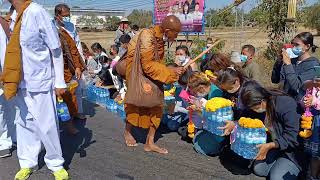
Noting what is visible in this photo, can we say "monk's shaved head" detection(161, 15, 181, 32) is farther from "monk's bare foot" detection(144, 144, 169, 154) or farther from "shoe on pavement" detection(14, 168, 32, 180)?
"shoe on pavement" detection(14, 168, 32, 180)

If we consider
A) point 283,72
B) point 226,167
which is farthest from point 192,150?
point 283,72

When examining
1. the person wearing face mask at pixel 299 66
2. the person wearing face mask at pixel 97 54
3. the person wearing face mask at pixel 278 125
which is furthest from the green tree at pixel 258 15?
the person wearing face mask at pixel 278 125

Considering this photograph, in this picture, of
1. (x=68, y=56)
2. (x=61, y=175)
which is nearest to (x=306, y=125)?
(x=61, y=175)

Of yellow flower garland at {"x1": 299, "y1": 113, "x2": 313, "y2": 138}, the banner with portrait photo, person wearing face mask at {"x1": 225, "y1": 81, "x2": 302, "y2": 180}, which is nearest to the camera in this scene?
yellow flower garland at {"x1": 299, "y1": 113, "x2": 313, "y2": 138}

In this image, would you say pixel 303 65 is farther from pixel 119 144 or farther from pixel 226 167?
pixel 119 144

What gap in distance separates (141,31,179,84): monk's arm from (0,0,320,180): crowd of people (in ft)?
0.04

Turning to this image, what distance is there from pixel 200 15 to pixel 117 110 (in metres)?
4.00

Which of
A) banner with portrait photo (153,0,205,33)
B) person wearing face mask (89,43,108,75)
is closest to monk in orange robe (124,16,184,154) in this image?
person wearing face mask (89,43,108,75)

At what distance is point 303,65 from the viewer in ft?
14.5

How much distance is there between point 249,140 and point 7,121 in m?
3.06

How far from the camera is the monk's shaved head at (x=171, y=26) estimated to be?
15.1 feet

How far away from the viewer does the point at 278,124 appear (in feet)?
12.6

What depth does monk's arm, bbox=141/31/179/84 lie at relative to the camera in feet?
15.0

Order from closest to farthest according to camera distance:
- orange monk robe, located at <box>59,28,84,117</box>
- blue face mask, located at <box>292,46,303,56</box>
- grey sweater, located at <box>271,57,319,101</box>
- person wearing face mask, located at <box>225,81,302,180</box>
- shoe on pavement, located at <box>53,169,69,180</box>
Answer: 1. person wearing face mask, located at <box>225,81,302,180</box>
2. shoe on pavement, located at <box>53,169,69,180</box>
3. grey sweater, located at <box>271,57,319,101</box>
4. blue face mask, located at <box>292,46,303,56</box>
5. orange monk robe, located at <box>59,28,84,117</box>
